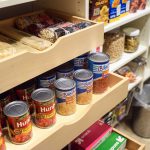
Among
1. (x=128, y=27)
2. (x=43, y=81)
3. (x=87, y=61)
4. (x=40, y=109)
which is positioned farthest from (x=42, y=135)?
(x=128, y=27)

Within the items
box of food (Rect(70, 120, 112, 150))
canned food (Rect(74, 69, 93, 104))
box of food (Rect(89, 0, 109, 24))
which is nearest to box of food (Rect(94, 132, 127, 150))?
box of food (Rect(70, 120, 112, 150))

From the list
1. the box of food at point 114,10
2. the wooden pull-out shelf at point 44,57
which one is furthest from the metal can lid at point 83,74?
the box of food at point 114,10

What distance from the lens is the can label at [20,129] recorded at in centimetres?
78

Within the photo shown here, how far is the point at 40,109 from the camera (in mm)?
845

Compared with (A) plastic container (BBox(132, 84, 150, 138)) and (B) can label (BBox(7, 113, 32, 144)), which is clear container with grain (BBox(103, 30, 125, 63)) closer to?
(A) plastic container (BBox(132, 84, 150, 138))

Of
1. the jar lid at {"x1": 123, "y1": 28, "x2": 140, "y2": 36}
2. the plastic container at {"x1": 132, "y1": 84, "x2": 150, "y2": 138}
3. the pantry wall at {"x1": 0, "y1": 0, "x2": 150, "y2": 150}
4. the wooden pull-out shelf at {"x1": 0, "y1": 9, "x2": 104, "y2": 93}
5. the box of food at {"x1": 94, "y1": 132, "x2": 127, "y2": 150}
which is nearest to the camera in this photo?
the wooden pull-out shelf at {"x1": 0, "y1": 9, "x2": 104, "y2": 93}

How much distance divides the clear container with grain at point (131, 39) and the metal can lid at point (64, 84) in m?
0.74

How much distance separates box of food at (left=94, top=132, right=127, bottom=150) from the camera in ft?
4.40

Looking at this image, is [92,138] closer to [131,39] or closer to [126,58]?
[126,58]

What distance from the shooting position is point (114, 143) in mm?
1374

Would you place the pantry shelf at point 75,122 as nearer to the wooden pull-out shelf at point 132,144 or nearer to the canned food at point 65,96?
the canned food at point 65,96

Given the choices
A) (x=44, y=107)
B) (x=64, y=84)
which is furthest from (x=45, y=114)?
(x=64, y=84)

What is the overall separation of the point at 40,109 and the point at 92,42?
33 cm

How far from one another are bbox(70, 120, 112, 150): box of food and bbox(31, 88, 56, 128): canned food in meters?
0.40
